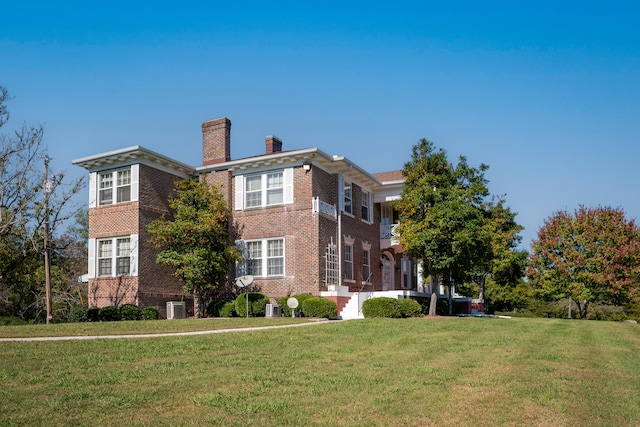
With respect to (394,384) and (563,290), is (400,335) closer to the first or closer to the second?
(394,384)

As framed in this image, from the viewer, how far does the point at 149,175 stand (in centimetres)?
2489

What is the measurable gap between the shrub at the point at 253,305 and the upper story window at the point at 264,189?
4.19 m

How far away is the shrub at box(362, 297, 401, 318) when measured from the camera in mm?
21938

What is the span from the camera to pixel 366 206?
98.0ft

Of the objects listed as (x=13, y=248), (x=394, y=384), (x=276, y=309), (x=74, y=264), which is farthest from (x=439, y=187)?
(x=74, y=264)


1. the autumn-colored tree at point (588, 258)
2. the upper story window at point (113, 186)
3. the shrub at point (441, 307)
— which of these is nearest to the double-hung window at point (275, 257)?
the upper story window at point (113, 186)

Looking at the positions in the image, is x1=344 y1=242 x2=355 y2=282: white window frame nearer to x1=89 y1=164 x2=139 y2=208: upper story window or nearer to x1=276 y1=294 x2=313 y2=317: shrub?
x1=276 y1=294 x2=313 y2=317: shrub

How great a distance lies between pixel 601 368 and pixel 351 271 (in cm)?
1654

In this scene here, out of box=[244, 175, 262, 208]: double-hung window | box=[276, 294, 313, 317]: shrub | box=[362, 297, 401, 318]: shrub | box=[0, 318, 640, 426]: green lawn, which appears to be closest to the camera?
box=[0, 318, 640, 426]: green lawn

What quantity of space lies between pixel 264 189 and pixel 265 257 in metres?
2.86

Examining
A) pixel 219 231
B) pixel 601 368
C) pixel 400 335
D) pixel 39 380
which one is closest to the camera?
pixel 39 380

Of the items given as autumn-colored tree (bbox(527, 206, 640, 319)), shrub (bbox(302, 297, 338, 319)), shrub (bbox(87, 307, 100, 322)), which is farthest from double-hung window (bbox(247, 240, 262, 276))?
autumn-colored tree (bbox(527, 206, 640, 319))

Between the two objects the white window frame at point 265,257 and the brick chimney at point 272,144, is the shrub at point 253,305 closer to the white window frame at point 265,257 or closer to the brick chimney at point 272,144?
the white window frame at point 265,257

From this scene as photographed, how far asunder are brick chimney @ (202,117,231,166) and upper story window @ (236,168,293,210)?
1.65 meters
